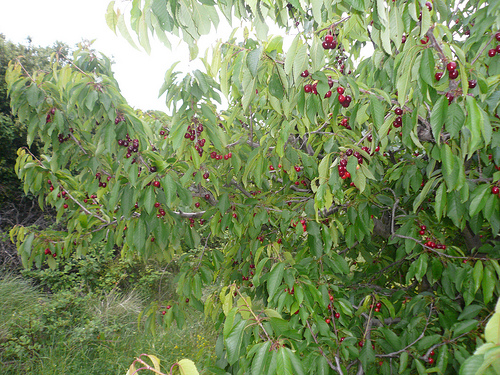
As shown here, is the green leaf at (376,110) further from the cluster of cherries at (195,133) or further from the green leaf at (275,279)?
the cluster of cherries at (195,133)

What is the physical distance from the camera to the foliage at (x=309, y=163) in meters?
0.99

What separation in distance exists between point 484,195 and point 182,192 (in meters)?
1.46

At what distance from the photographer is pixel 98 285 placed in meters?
5.19

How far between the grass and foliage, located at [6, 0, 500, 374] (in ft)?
5.66

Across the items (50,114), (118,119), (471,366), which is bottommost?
(471,366)

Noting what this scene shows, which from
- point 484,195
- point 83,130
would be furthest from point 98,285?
point 484,195

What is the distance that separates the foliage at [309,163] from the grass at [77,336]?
172cm

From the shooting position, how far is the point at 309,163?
1.90m

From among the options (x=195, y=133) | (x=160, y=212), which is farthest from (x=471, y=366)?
(x=160, y=212)

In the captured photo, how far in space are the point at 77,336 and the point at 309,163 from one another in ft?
11.7

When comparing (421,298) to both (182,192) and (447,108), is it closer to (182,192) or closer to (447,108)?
(447,108)

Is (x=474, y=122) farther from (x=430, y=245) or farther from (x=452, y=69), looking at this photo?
(x=430, y=245)

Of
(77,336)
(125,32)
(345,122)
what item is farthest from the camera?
(77,336)

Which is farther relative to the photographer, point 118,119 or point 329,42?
point 118,119
